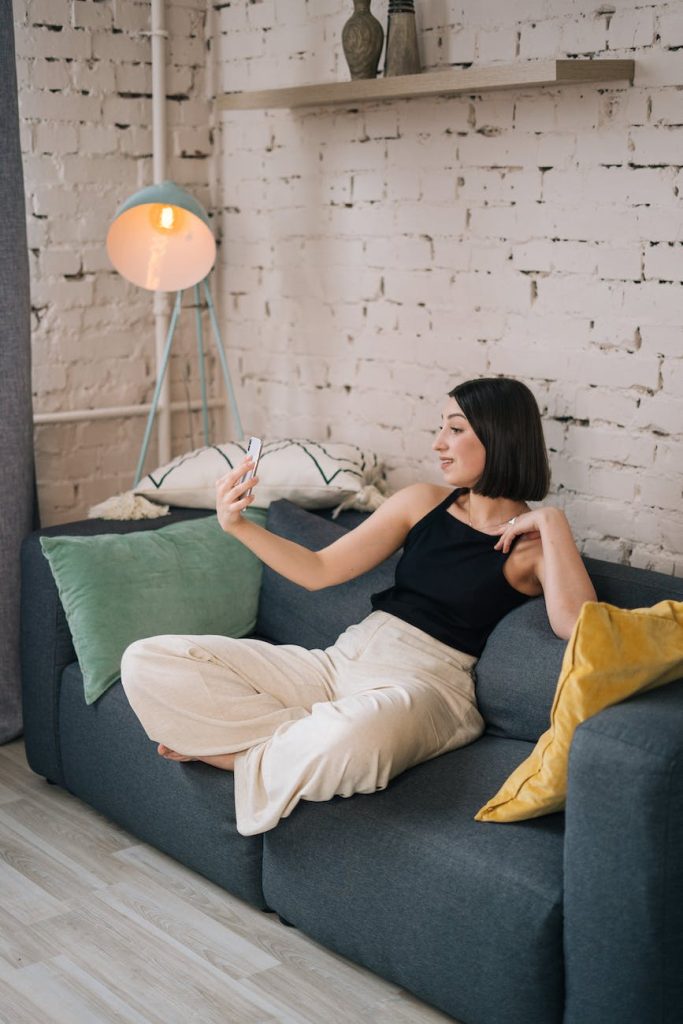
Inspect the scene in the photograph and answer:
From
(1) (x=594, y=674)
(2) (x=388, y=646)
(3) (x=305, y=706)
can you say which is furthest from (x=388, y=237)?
(1) (x=594, y=674)

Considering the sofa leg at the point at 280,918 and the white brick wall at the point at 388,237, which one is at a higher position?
the white brick wall at the point at 388,237

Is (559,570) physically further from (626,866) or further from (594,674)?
(626,866)

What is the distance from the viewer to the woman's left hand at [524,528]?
2510 millimetres

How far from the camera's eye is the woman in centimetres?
231

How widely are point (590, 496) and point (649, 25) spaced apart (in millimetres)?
1075

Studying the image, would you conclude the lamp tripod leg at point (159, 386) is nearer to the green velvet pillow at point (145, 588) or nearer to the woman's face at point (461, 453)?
the green velvet pillow at point (145, 588)

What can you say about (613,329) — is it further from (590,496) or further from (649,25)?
(649,25)

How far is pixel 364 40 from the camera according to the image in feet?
10.4

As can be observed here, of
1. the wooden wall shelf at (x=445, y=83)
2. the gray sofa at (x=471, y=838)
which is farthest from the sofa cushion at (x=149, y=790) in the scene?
the wooden wall shelf at (x=445, y=83)

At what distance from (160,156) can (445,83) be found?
3.76ft

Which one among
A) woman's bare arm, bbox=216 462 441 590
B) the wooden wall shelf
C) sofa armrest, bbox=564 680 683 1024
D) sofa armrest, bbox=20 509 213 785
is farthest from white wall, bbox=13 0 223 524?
sofa armrest, bbox=564 680 683 1024

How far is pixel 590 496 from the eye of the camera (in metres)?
2.98

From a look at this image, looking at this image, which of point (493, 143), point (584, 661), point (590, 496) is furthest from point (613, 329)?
point (584, 661)

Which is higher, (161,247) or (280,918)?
(161,247)
